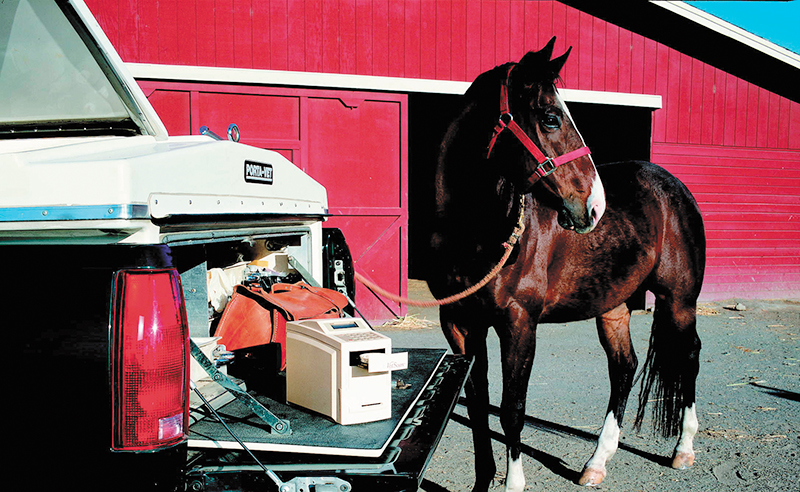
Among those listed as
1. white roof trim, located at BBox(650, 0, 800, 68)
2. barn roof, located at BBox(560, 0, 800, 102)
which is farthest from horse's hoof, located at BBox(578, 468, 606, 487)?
white roof trim, located at BBox(650, 0, 800, 68)

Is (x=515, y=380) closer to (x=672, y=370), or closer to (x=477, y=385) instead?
(x=477, y=385)

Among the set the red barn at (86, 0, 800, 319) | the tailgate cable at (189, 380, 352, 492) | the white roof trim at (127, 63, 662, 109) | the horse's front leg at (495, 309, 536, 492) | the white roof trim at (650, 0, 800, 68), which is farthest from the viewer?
the white roof trim at (650, 0, 800, 68)

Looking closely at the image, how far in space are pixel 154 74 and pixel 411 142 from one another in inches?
347

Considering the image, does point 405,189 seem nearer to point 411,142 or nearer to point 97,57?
point 97,57

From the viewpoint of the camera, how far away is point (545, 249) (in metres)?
2.94

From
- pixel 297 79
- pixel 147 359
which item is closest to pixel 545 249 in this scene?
pixel 147 359

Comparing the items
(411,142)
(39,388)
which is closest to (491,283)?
(39,388)

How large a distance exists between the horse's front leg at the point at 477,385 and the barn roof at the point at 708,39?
729cm

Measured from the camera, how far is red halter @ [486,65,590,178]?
242 centimetres

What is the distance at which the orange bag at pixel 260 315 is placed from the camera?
227 cm

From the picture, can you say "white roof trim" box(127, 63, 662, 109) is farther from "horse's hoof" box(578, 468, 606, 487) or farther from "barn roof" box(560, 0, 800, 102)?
"horse's hoof" box(578, 468, 606, 487)

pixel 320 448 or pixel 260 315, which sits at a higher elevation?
pixel 260 315

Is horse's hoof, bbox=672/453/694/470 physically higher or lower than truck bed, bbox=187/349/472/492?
lower

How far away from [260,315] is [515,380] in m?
1.29
